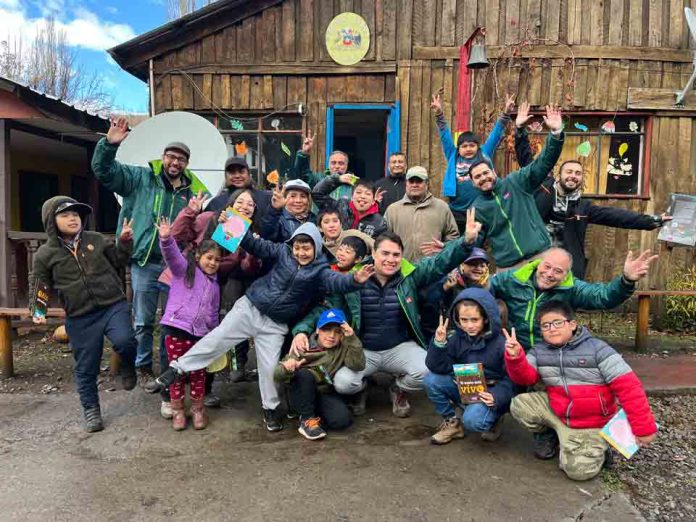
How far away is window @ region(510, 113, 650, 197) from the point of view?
302 inches

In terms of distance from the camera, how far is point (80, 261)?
12.8 feet

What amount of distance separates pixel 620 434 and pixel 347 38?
6510 mm

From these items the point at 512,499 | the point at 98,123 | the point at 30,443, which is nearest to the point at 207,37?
the point at 98,123

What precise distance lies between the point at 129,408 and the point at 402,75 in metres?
5.77

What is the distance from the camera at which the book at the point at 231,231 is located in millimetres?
3734

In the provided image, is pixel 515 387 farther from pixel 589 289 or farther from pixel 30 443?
pixel 30 443

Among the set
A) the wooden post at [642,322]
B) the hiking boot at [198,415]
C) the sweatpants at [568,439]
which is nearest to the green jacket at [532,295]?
the sweatpants at [568,439]

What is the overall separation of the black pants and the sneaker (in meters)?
0.05

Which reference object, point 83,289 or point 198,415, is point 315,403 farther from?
point 83,289

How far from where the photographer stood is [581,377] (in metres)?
3.10

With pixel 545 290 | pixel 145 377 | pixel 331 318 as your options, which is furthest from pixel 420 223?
pixel 145 377

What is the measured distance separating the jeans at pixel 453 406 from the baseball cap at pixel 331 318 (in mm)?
739

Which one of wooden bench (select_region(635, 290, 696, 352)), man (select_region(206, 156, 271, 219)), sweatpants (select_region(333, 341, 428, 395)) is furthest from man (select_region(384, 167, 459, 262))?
wooden bench (select_region(635, 290, 696, 352))

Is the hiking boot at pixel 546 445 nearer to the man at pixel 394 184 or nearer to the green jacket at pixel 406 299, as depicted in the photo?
the green jacket at pixel 406 299
